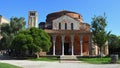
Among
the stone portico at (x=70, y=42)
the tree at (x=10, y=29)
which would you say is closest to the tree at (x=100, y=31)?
the stone portico at (x=70, y=42)

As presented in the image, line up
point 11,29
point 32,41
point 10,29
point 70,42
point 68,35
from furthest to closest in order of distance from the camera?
point 10,29
point 11,29
point 70,42
point 68,35
point 32,41

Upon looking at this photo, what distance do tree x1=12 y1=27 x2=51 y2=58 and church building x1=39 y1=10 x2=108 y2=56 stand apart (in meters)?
6.54

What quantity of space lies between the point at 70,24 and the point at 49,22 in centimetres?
594

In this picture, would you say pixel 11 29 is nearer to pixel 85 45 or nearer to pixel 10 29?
pixel 10 29

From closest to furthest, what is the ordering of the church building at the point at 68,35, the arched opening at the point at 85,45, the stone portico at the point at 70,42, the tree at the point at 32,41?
the tree at the point at 32,41, the stone portico at the point at 70,42, the church building at the point at 68,35, the arched opening at the point at 85,45

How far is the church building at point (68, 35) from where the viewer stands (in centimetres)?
5277

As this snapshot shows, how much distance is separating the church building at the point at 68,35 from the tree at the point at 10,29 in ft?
22.7

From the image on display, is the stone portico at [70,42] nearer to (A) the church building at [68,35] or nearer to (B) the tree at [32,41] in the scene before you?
(A) the church building at [68,35]

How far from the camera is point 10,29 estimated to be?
203 feet

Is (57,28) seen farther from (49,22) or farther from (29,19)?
(29,19)

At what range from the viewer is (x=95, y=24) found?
149ft

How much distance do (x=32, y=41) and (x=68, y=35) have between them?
11.3 m

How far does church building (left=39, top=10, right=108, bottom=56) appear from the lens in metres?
52.8

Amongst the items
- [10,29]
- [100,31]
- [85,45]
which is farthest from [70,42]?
[10,29]
